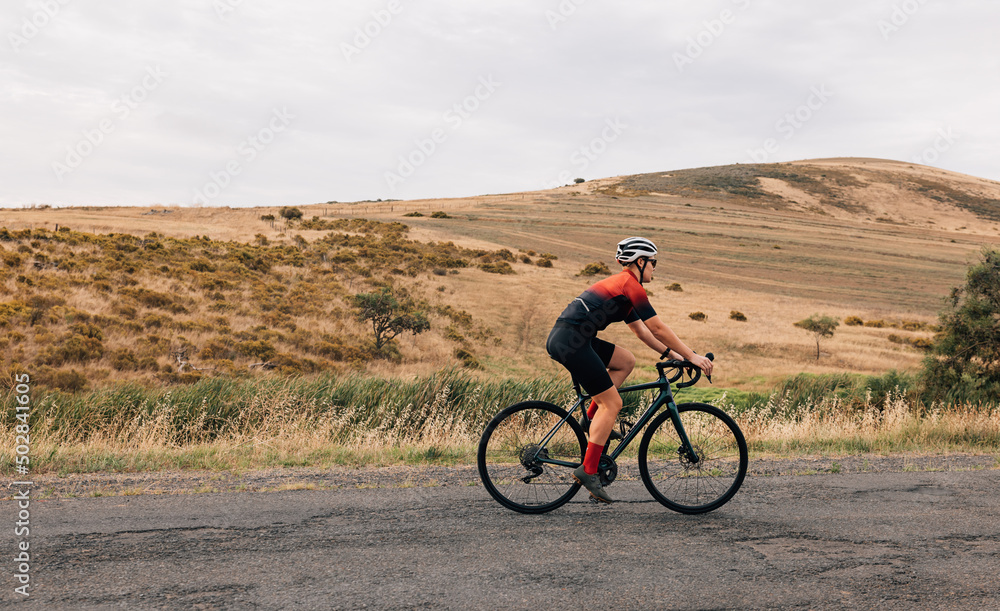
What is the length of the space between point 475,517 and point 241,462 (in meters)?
3.36

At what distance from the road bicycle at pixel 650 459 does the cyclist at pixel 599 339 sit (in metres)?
0.19

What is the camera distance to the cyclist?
5754 mm

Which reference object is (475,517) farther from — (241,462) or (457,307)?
(457,307)

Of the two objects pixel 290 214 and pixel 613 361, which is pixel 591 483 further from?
pixel 290 214

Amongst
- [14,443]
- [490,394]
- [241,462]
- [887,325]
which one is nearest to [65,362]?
[490,394]

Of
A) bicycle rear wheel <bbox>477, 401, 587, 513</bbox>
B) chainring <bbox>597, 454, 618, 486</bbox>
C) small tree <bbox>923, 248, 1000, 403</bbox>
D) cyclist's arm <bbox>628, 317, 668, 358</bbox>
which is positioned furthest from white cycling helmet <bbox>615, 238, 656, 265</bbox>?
small tree <bbox>923, 248, 1000, 403</bbox>

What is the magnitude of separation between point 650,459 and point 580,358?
4.35ft

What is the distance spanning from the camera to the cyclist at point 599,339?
575cm

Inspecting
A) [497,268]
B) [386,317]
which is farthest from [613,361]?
[497,268]

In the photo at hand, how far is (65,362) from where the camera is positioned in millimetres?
30266

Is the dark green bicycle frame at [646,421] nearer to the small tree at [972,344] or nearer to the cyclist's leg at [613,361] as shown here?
the cyclist's leg at [613,361]

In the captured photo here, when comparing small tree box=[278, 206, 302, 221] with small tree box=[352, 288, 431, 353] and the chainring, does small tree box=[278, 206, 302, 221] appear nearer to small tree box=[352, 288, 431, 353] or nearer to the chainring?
small tree box=[352, 288, 431, 353]

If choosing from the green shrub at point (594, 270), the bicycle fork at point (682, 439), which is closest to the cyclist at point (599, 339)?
the bicycle fork at point (682, 439)

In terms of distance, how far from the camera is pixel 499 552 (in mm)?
4941
